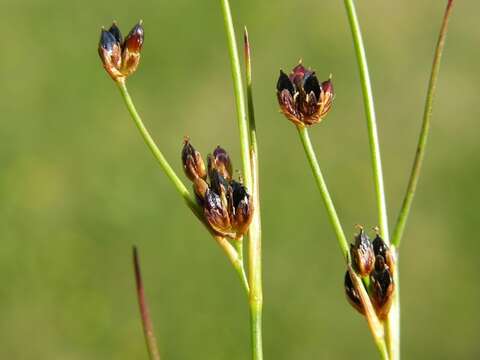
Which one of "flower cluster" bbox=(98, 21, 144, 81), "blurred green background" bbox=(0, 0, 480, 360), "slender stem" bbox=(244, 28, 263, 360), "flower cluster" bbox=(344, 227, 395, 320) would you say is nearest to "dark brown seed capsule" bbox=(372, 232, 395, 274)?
"flower cluster" bbox=(344, 227, 395, 320)

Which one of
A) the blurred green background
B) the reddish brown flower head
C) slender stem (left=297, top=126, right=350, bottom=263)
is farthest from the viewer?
the blurred green background

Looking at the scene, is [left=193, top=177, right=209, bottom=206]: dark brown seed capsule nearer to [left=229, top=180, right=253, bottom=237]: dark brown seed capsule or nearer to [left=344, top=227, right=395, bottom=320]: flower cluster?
[left=229, top=180, right=253, bottom=237]: dark brown seed capsule

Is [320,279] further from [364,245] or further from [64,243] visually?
[364,245]

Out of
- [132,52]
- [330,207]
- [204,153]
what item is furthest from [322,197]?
[204,153]

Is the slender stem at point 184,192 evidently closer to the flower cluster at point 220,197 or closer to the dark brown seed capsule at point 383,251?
the flower cluster at point 220,197

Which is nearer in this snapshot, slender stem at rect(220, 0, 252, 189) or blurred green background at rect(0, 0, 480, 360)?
slender stem at rect(220, 0, 252, 189)

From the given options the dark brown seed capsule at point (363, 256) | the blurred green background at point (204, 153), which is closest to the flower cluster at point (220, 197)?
the dark brown seed capsule at point (363, 256)
